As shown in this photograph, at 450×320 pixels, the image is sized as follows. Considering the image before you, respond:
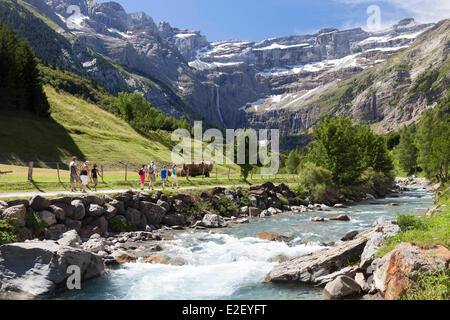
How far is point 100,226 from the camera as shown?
70.2 feet

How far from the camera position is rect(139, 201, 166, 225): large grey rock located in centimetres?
2583

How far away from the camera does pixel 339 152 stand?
56.1 m

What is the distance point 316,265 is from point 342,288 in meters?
2.40

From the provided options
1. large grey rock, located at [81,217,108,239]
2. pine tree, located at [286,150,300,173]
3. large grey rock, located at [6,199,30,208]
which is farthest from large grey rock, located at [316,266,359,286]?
pine tree, located at [286,150,300,173]

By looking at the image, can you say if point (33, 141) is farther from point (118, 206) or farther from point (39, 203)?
point (39, 203)

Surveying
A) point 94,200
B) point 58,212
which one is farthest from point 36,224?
point 94,200

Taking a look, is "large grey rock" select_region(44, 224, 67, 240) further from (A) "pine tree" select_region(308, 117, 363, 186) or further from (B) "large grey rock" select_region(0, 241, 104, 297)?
(A) "pine tree" select_region(308, 117, 363, 186)

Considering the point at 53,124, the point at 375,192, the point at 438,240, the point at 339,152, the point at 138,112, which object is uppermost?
the point at 138,112

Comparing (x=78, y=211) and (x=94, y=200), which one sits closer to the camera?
(x=78, y=211)

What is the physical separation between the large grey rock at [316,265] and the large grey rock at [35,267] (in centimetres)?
835

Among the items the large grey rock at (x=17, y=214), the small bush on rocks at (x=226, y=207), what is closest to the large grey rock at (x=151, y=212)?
the small bush on rocks at (x=226, y=207)
